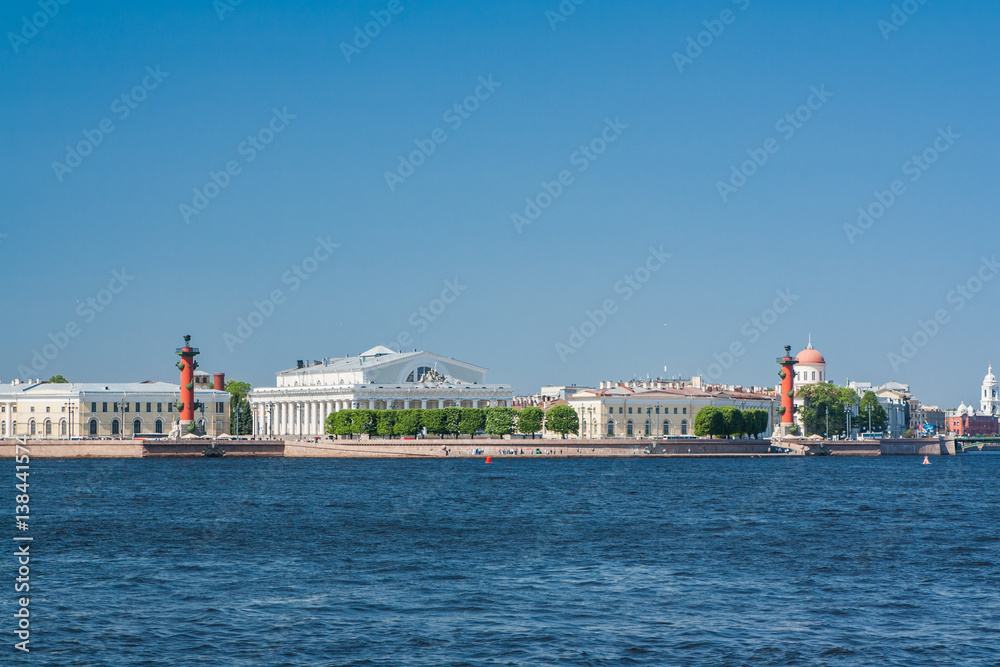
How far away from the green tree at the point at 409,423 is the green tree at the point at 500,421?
4332 mm

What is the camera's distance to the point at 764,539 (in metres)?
27.2

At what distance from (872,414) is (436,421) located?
146ft

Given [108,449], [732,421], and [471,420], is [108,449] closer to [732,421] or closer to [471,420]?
[471,420]

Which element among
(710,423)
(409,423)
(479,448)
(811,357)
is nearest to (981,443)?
(811,357)

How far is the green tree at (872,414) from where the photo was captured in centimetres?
11102

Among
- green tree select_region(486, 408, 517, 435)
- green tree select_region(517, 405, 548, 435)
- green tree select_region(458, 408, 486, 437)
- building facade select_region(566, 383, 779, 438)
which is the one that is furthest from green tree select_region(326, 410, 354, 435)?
building facade select_region(566, 383, 779, 438)

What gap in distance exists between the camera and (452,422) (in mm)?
83625

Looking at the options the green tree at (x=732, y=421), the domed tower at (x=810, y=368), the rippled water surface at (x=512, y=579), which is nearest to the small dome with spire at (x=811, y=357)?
the domed tower at (x=810, y=368)

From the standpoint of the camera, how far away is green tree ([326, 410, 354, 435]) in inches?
3423

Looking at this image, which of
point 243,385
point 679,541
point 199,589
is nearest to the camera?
point 199,589

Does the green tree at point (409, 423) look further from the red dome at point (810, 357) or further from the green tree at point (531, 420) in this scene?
the red dome at point (810, 357)

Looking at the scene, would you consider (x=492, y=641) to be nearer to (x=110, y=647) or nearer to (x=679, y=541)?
(x=110, y=647)

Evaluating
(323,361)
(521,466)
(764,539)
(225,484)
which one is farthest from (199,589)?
(323,361)

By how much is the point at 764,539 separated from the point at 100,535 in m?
13.4
